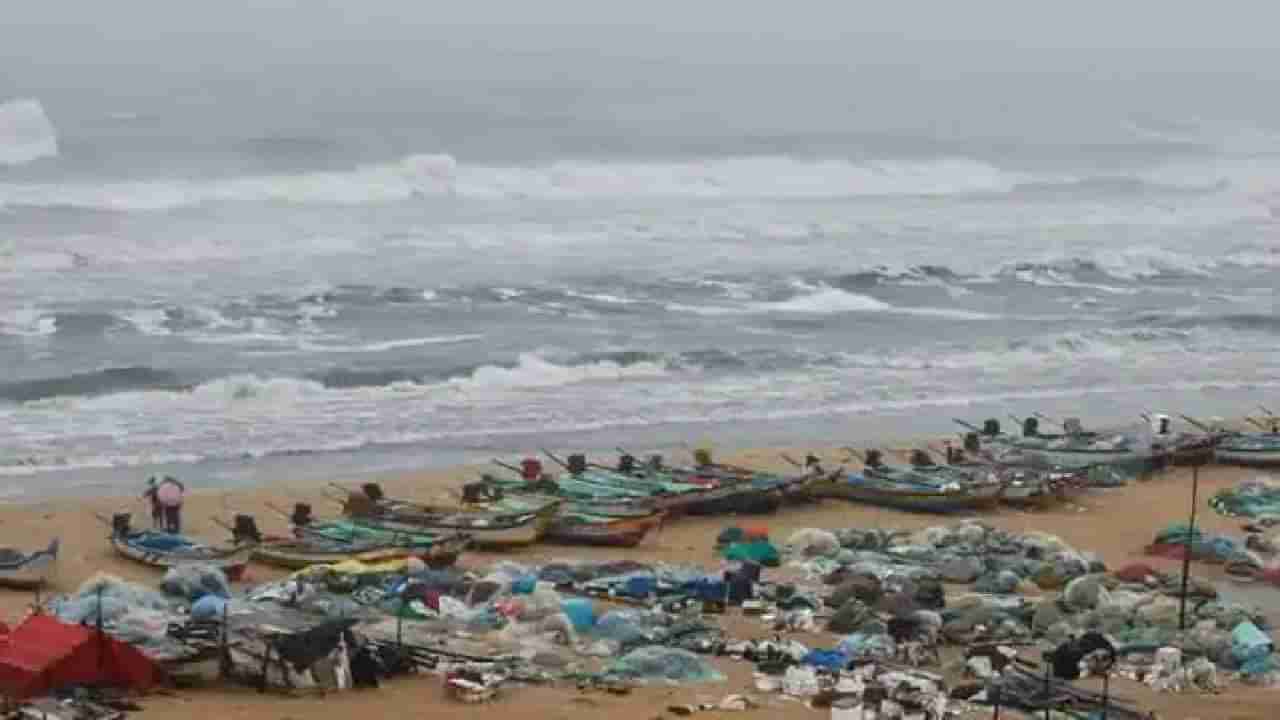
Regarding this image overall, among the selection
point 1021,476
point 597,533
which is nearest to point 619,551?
point 597,533

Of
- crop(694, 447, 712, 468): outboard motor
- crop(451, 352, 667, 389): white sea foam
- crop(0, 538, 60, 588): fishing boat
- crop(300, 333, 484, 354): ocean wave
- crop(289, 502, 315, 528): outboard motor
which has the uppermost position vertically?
crop(300, 333, 484, 354): ocean wave

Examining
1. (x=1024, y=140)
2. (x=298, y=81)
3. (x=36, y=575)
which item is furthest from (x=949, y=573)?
(x=298, y=81)

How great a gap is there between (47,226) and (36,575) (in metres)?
29.1

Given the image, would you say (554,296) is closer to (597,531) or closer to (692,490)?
(692,490)

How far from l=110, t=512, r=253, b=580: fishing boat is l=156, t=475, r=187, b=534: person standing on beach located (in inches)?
19.8

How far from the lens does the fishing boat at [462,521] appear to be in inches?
885

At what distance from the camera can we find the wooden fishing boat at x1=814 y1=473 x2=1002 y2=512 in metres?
25.0

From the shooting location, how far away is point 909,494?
25.2 metres

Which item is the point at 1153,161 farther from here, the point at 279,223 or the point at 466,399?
the point at 466,399

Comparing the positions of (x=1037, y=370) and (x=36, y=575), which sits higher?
(x=1037, y=370)

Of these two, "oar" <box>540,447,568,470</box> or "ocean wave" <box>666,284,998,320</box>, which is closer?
"oar" <box>540,447,568,470</box>

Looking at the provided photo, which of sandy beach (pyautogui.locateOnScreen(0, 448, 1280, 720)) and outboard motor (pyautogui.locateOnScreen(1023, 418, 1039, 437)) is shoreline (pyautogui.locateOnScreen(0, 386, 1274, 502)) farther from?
outboard motor (pyautogui.locateOnScreen(1023, 418, 1039, 437))

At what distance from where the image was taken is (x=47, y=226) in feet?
158

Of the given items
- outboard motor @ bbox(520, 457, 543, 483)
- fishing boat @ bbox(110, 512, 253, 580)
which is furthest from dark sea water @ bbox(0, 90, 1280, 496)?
fishing boat @ bbox(110, 512, 253, 580)
